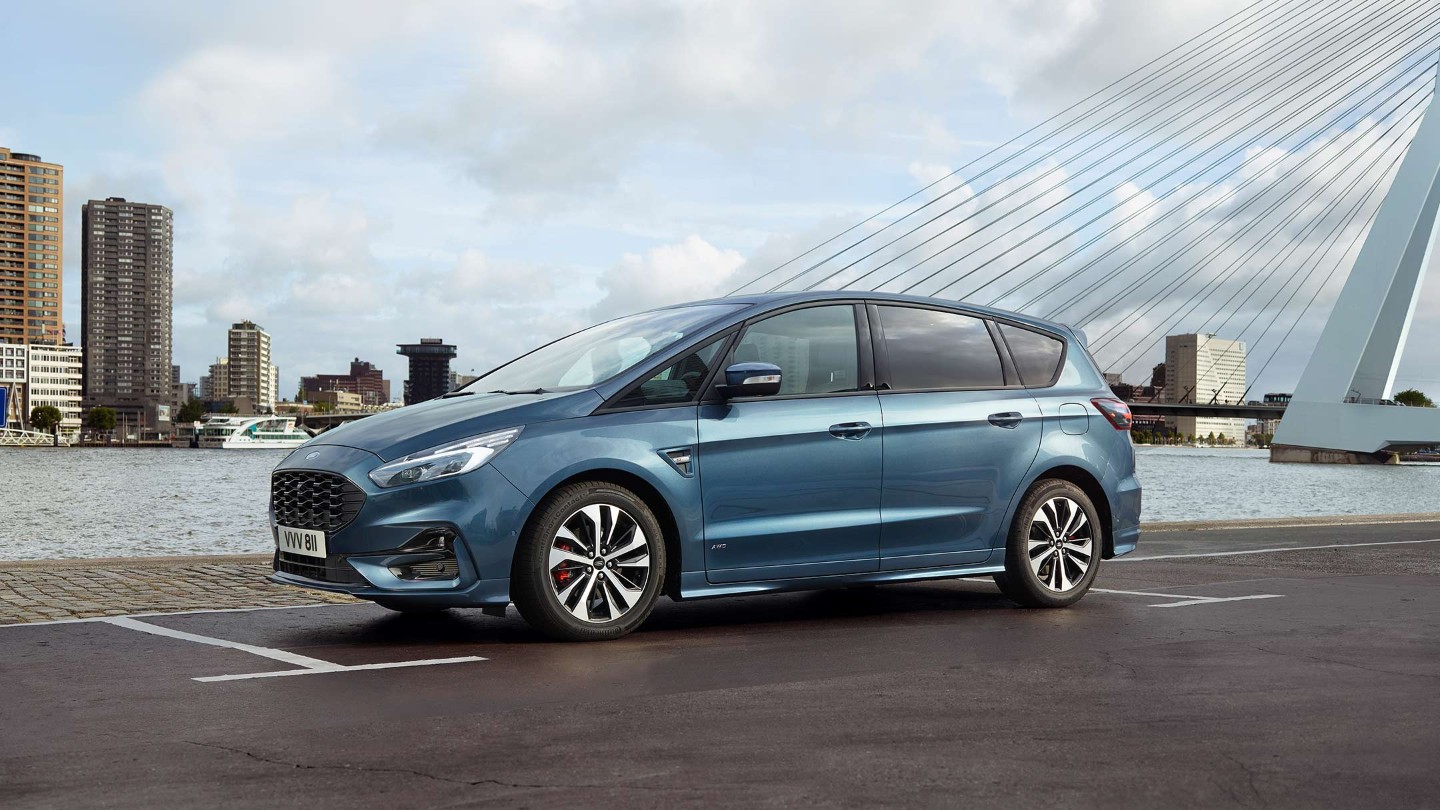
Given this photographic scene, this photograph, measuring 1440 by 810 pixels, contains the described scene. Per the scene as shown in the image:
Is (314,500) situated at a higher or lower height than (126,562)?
higher

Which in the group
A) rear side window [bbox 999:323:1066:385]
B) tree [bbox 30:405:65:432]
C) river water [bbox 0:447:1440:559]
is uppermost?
tree [bbox 30:405:65:432]

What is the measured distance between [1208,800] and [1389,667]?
2653 mm

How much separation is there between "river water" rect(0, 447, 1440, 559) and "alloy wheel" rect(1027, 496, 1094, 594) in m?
16.8

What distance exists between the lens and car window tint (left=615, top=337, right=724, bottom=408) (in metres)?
6.68

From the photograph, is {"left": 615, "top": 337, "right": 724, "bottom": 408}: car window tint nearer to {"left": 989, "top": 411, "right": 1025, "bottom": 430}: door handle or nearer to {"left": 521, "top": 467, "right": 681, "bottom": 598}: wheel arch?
{"left": 521, "top": 467, "right": 681, "bottom": 598}: wheel arch

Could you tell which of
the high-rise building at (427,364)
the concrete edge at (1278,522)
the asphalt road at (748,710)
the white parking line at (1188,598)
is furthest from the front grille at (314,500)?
the high-rise building at (427,364)

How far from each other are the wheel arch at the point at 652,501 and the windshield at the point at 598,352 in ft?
1.71

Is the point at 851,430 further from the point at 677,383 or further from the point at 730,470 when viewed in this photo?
the point at 677,383

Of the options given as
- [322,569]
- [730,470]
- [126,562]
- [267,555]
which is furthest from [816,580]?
[126,562]

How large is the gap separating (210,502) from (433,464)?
126ft

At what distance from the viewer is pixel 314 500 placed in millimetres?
6484

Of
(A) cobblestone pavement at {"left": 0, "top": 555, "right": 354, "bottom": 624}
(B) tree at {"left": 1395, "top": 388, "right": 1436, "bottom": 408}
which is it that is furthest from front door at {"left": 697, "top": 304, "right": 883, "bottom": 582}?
(B) tree at {"left": 1395, "top": 388, "right": 1436, "bottom": 408}

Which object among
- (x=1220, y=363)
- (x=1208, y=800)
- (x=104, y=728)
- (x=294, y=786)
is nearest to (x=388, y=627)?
(x=104, y=728)

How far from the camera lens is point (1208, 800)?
3633 millimetres
